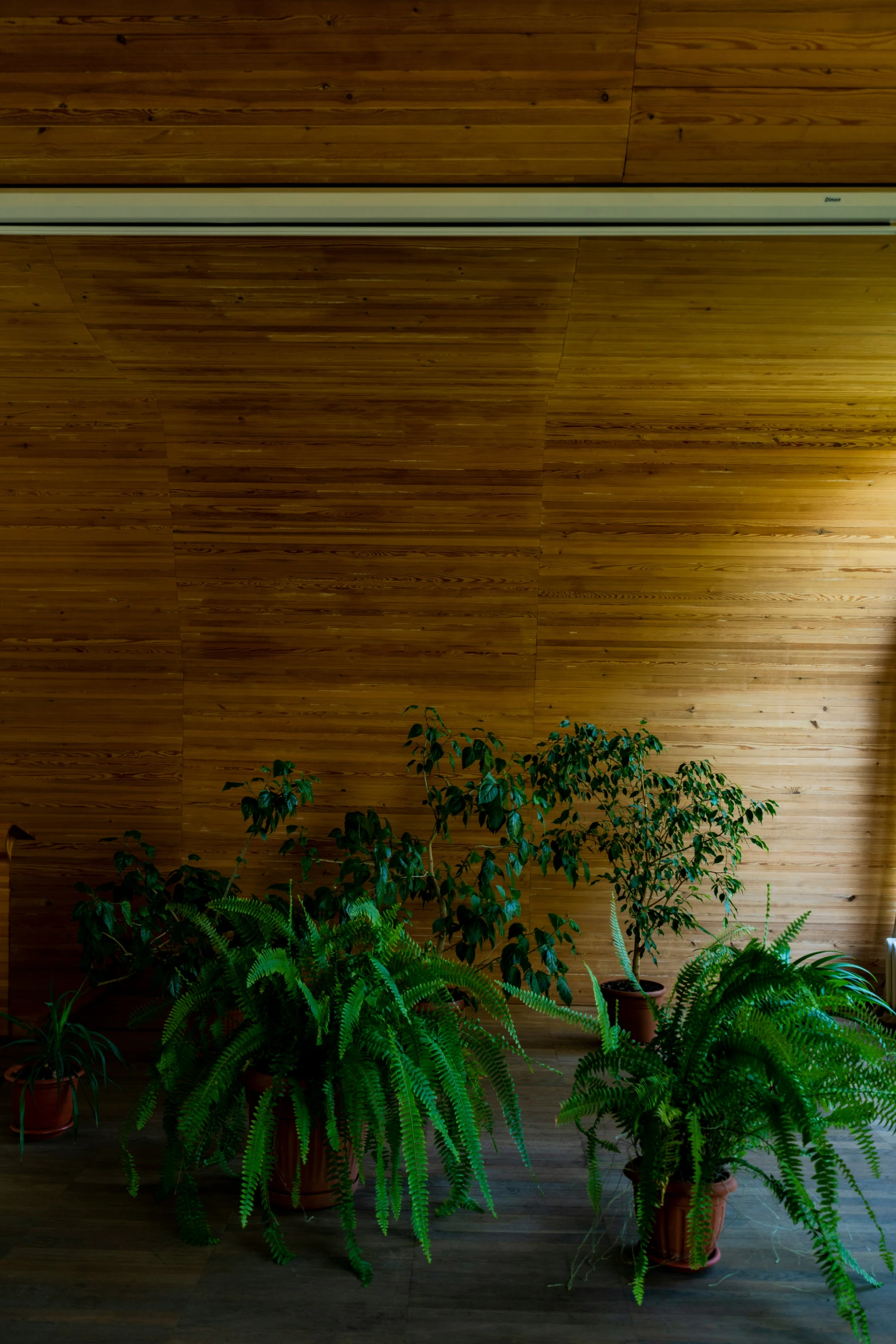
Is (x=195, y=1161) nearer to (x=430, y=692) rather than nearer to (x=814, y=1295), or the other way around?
(x=814, y=1295)

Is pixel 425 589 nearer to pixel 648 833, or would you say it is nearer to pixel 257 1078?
pixel 648 833

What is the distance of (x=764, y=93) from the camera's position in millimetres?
3117

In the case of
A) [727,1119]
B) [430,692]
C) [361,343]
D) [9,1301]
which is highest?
[361,343]

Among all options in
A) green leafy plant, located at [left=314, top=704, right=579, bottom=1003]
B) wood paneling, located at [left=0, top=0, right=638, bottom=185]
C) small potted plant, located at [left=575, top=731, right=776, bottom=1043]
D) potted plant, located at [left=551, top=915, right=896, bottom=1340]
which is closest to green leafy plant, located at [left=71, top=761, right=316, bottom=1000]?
green leafy plant, located at [left=314, top=704, right=579, bottom=1003]

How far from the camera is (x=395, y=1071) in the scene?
2.93 meters

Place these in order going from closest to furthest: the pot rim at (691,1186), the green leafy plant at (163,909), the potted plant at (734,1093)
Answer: the potted plant at (734,1093) → the pot rim at (691,1186) → the green leafy plant at (163,909)

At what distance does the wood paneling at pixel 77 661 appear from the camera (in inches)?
211

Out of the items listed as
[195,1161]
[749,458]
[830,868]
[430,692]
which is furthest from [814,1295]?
[749,458]

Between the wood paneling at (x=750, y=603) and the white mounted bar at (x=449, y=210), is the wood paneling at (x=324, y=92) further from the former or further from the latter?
the wood paneling at (x=750, y=603)

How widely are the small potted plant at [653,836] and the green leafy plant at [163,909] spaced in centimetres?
146

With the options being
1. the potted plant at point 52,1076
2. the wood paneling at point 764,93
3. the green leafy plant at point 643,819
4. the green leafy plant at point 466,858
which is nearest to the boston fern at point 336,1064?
the potted plant at point 52,1076

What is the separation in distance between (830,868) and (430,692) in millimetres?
2298

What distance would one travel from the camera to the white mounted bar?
11.2ft

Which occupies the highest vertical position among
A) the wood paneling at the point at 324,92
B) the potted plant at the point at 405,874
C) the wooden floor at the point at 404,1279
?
the wood paneling at the point at 324,92
